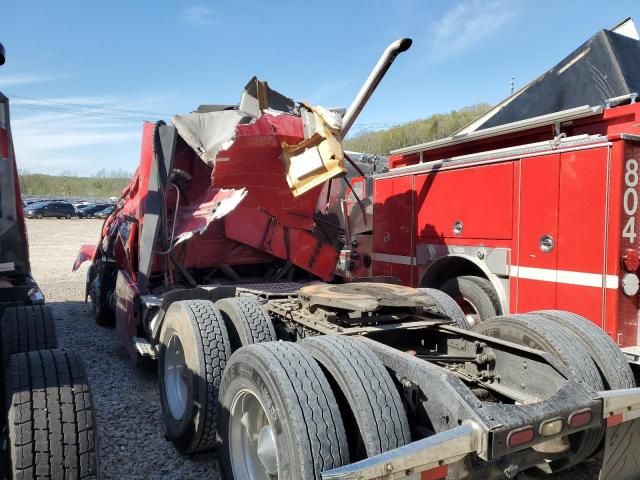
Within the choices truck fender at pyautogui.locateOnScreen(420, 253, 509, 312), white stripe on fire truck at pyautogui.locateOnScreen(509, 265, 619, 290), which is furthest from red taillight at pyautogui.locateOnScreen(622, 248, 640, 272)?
truck fender at pyautogui.locateOnScreen(420, 253, 509, 312)

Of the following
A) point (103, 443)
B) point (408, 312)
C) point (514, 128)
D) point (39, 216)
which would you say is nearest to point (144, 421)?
point (103, 443)

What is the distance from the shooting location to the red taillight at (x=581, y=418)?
217cm

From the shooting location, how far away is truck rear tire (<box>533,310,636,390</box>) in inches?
117

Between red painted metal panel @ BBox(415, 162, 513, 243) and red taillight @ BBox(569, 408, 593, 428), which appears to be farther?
red painted metal panel @ BBox(415, 162, 513, 243)

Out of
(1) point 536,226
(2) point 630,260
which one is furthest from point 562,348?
(1) point 536,226

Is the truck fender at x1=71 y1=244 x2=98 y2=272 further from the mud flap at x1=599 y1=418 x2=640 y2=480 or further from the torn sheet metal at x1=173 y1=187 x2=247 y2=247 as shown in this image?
the mud flap at x1=599 y1=418 x2=640 y2=480

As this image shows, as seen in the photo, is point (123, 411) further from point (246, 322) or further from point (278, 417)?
point (278, 417)

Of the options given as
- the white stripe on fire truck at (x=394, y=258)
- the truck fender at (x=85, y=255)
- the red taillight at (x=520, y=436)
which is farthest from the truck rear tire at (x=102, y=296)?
the red taillight at (x=520, y=436)

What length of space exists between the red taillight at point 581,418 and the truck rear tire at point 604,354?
85 centimetres

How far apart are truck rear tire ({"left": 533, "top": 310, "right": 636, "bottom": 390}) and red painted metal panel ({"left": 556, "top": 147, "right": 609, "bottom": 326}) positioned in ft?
2.34

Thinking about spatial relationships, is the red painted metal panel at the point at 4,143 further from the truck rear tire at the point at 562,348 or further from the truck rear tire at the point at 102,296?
the truck rear tire at the point at 102,296

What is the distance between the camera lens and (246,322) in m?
3.56

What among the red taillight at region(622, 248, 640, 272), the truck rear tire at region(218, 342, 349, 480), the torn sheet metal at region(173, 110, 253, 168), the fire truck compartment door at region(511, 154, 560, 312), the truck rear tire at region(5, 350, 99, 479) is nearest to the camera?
the truck rear tire at region(218, 342, 349, 480)

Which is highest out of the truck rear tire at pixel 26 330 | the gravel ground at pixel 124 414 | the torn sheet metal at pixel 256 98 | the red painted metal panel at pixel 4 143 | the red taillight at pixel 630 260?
the torn sheet metal at pixel 256 98
